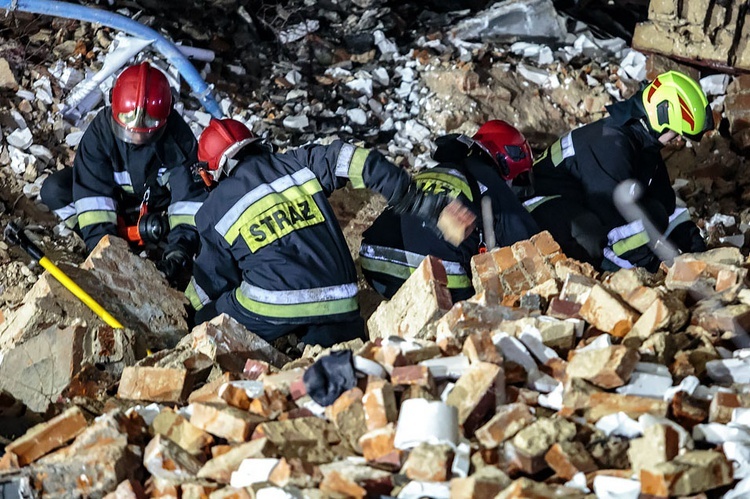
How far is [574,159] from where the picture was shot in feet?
19.5

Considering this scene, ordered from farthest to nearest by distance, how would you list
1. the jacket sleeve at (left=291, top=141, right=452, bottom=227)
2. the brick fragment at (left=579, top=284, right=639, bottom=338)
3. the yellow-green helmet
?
1. the yellow-green helmet
2. the jacket sleeve at (left=291, top=141, right=452, bottom=227)
3. the brick fragment at (left=579, top=284, right=639, bottom=338)

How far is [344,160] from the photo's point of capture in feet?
16.2

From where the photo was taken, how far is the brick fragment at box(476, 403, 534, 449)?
3113 millimetres

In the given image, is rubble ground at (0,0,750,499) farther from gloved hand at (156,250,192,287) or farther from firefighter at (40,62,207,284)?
firefighter at (40,62,207,284)

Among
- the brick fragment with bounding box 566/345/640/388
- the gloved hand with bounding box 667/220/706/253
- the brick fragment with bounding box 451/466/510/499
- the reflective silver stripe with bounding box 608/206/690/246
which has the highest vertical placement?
the brick fragment with bounding box 451/466/510/499

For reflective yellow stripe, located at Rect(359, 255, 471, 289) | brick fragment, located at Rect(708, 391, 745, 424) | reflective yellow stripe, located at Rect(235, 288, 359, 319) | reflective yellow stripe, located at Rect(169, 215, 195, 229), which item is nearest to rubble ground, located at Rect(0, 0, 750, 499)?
brick fragment, located at Rect(708, 391, 745, 424)

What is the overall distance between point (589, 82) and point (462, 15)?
146 cm

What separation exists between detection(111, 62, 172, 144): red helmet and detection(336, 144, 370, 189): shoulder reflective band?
4.31 feet

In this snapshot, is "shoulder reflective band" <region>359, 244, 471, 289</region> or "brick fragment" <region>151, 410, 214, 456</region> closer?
"brick fragment" <region>151, 410, 214, 456</region>

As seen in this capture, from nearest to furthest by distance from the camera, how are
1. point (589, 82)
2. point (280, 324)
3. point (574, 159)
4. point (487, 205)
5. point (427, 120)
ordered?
point (280, 324) < point (487, 205) < point (574, 159) < point (427, 120) < point (589, 82)

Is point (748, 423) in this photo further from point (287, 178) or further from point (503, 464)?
point (287, 178)

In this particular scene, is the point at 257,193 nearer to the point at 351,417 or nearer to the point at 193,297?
the point at 193,297

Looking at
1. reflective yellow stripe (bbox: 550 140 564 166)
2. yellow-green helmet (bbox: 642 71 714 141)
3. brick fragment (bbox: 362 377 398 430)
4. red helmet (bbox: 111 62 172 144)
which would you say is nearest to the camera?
brick fragment (bbox: 362 377 398 430)

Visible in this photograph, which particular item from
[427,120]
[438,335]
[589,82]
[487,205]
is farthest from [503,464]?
[589,82]
